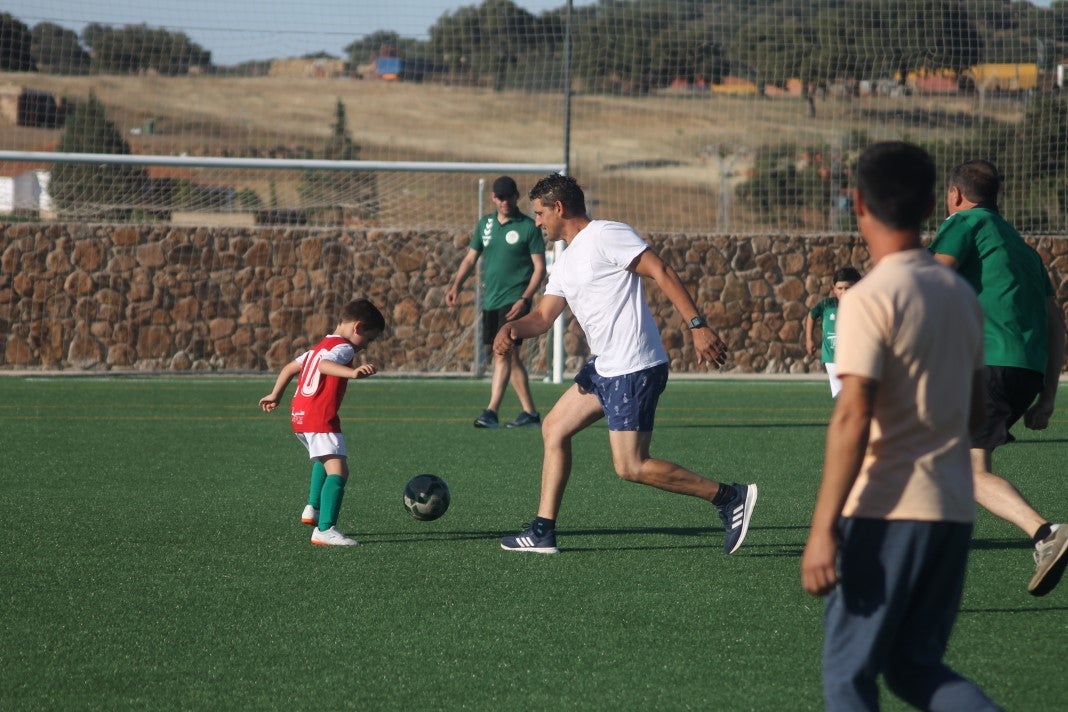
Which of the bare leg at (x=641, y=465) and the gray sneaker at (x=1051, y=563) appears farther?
the bare leg at (x=641, y=465)

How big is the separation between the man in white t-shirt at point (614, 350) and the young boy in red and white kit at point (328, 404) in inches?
34.4

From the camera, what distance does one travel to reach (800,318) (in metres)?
19.4

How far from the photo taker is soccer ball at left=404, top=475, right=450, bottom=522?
736 cm

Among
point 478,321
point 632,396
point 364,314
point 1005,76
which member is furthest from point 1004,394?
point 1005,76

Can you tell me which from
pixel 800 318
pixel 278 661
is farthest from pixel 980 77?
pixel 278 661

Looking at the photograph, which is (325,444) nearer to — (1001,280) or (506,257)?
(1001,280)

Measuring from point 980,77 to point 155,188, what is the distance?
13941mm

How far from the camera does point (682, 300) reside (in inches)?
254

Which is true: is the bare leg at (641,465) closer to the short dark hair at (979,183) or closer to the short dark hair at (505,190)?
the short dark hair at (979,183)

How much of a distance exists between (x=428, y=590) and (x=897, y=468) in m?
3.17

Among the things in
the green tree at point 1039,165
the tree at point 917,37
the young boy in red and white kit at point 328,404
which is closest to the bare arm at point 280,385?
the young boy in red and white kit at point 328,404

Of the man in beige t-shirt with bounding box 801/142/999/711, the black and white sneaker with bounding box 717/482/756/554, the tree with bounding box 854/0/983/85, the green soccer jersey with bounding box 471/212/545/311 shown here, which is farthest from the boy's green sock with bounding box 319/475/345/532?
the tree with bounding box 854/0/983/85

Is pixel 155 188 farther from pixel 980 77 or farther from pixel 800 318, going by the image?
pixel 980 77

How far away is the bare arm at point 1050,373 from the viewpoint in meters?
6.14
